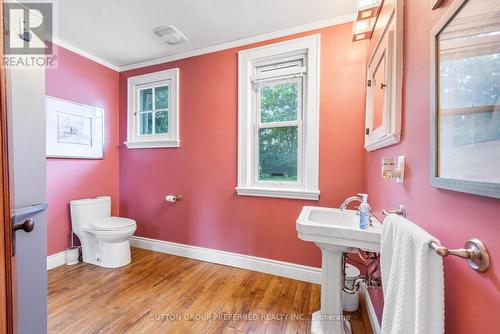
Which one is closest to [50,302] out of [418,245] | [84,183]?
[84,183]

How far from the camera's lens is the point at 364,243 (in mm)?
1100

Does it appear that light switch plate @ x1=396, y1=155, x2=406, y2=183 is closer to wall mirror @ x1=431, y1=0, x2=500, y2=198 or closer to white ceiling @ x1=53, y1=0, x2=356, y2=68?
wall mirror @ x1=431, y1=0, x2=500, y2=198

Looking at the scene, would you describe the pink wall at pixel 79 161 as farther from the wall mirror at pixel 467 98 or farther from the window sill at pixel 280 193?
the wall mirror at pixel 467 98

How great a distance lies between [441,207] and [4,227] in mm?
1290

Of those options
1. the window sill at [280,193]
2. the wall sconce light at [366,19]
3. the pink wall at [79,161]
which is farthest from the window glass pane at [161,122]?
the wall sconce light at [366,19]

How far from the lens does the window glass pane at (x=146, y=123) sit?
2.67 meters

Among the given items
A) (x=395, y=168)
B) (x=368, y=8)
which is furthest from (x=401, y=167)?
(x=368, y=8)

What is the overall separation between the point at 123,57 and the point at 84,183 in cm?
156

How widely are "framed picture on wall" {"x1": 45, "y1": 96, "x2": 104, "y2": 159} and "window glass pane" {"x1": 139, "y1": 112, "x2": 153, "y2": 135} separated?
0.43m

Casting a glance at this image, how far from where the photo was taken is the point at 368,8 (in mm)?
1391

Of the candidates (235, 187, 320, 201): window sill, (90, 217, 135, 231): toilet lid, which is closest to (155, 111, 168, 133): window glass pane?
(90, 217, 135, 231): toilet lid

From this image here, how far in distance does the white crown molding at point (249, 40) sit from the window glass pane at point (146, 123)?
0.61 metres

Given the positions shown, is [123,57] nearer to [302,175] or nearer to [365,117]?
[302,175]

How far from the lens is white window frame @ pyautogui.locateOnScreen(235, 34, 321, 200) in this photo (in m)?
1.90
